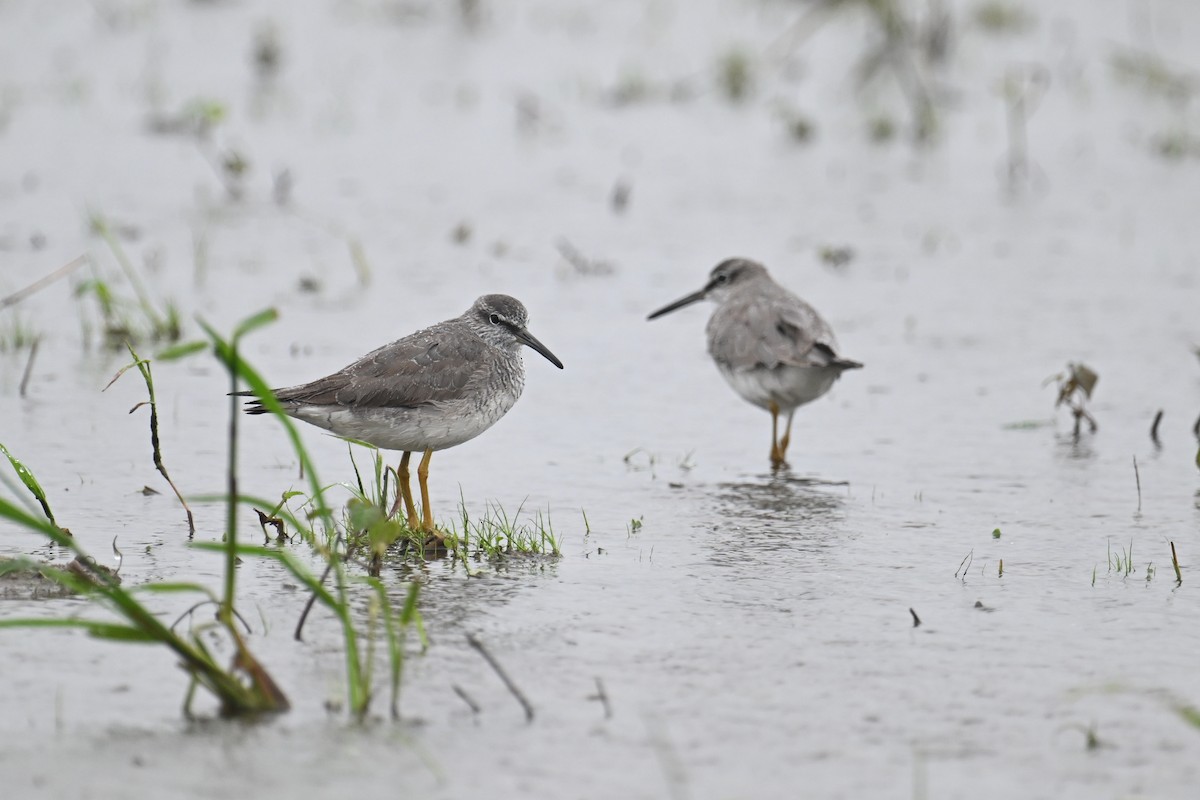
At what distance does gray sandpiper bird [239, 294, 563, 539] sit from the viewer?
255 inches

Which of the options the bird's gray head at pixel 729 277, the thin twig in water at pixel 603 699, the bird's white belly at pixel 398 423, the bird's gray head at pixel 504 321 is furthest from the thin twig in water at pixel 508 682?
the bird's gray head at pixel 729 277

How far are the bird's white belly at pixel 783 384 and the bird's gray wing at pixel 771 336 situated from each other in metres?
0.04

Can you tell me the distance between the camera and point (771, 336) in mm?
8266

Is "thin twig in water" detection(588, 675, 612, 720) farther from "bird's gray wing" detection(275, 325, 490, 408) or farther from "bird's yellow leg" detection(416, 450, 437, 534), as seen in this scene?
"bird's gray wing" detection(275, 325, 490, 408)

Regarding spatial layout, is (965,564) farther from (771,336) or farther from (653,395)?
(653,395)

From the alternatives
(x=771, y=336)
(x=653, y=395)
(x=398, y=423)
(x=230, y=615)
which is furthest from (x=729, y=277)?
(x=230, y=615)

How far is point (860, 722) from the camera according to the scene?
468 cm

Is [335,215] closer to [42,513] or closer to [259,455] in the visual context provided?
[259,455]

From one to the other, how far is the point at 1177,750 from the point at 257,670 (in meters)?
2.66

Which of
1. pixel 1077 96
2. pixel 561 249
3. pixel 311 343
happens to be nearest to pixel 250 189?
pixel 561 249

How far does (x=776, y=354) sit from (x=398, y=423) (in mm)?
2413

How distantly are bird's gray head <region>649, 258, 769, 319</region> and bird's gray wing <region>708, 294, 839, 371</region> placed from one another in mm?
707

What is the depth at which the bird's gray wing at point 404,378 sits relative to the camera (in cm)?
650

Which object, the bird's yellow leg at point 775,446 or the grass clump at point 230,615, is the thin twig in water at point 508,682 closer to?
the grass clump at point 230,615
